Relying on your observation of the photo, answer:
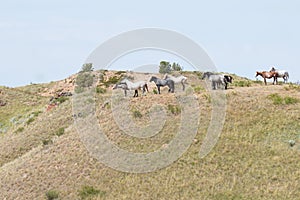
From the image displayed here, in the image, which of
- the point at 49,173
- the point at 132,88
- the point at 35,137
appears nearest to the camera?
the point at 49,173

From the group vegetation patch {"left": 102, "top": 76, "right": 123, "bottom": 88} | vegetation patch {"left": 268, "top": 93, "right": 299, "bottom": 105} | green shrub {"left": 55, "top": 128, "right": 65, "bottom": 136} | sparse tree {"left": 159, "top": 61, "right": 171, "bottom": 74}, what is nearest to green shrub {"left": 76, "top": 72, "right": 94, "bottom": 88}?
vegetation patch {"left": 102, "top": 76, "right": 123, "bottom": 88}

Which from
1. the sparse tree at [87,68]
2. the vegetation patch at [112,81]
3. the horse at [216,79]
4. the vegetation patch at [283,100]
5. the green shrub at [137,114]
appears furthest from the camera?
the sparse tree at [87,68]

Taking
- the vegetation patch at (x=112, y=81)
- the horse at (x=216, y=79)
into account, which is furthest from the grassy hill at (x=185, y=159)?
the vegetation patch at (x=112, y=81)

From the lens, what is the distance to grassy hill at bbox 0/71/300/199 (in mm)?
30000

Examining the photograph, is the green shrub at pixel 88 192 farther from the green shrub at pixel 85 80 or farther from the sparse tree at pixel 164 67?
the sparse tree at pixel 164 67

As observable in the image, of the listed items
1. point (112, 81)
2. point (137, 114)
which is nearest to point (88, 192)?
point (137, 114)

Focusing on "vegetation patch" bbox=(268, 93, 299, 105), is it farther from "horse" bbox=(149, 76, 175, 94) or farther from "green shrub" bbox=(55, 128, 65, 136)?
"green shrub" bbox=(55, 128, 65, 136)

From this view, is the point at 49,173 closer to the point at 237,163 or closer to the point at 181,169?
the point at 181,169

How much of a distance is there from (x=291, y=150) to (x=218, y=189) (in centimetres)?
591

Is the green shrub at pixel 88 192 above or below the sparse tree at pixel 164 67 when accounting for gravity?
below

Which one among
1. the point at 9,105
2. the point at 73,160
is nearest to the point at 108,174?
the point at 73,160

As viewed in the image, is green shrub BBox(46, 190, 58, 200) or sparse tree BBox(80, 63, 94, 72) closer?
green shrub BBox(46, 190, 58, 200)

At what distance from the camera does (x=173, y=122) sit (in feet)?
121

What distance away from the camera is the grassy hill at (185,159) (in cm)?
3000
